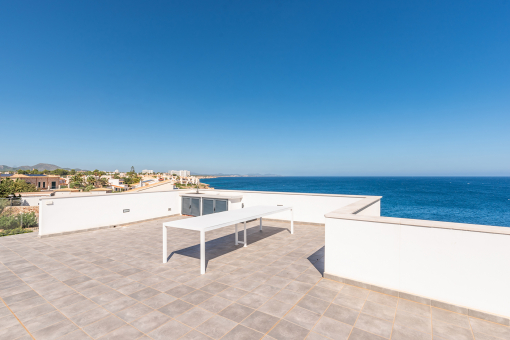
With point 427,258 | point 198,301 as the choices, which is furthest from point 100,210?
point 427,258

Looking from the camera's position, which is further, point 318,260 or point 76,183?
point 76,183

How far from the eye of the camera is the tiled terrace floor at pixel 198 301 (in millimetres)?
2703

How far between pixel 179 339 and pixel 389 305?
3053mm

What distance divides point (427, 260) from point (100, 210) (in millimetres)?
10651

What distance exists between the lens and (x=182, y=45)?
17.3 m

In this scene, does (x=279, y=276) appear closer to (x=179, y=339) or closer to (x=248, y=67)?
(x=179, y=339)

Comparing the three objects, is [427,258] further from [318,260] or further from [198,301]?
[198,301]

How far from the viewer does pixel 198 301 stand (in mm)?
3461

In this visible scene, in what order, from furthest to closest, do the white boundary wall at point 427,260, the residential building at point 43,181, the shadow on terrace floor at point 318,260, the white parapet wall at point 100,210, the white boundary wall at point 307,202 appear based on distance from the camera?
the residential building at point 43,181 → the white boundary wall at point 307,202 → the white parapet wall at point 100,210 → the shadow on terrace floor at point 318,260 → the white boundary wall at point 427,260

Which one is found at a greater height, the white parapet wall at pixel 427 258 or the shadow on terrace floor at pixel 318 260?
the white parapet wall at pixel 427 258

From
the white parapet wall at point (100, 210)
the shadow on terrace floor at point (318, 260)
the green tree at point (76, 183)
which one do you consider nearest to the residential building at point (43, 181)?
the green tree at point (76, 183)

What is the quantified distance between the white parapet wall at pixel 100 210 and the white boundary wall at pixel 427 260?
29.8 feet

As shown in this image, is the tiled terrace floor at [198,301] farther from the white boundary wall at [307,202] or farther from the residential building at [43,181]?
the residential building at [43,181]

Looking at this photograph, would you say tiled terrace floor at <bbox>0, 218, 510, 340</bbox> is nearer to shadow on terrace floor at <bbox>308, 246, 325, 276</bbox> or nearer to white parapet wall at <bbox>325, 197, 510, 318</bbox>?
shadow on terrace floor at <bbox>308, 246, 325, 276</bbox>
